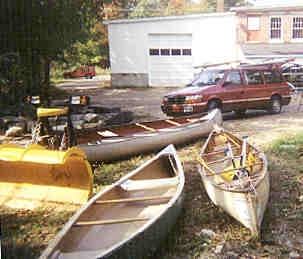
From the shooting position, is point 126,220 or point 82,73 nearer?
point 126,220

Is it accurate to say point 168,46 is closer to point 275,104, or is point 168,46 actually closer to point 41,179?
point 275,104

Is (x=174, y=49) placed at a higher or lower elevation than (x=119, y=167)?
higher

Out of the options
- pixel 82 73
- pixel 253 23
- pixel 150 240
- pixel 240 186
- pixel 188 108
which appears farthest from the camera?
pixel 82 73

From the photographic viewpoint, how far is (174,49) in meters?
23.4

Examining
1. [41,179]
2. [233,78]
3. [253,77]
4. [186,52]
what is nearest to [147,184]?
[41,179]

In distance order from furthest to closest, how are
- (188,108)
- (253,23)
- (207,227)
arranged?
(253,23) < (188,108) < (207,227)

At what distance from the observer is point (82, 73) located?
121 feet

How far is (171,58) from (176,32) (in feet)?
5.65

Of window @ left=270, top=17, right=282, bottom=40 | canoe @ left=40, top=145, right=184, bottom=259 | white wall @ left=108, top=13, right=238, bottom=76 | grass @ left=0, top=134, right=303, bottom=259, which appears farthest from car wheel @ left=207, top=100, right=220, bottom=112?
window @ left=270, top=17, right=282, bottom=40

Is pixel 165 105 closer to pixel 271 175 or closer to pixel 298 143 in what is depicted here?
pixel 298 143

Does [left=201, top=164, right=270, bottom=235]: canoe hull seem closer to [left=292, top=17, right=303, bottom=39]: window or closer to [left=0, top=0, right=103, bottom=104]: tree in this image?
[left=0, top=0, right=103, bottom=104]: tree

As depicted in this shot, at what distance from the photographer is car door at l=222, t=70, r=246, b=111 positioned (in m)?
11.7

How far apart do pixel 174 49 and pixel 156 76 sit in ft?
7.13

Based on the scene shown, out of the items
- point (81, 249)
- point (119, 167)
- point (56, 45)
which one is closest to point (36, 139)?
point (119, 167)
